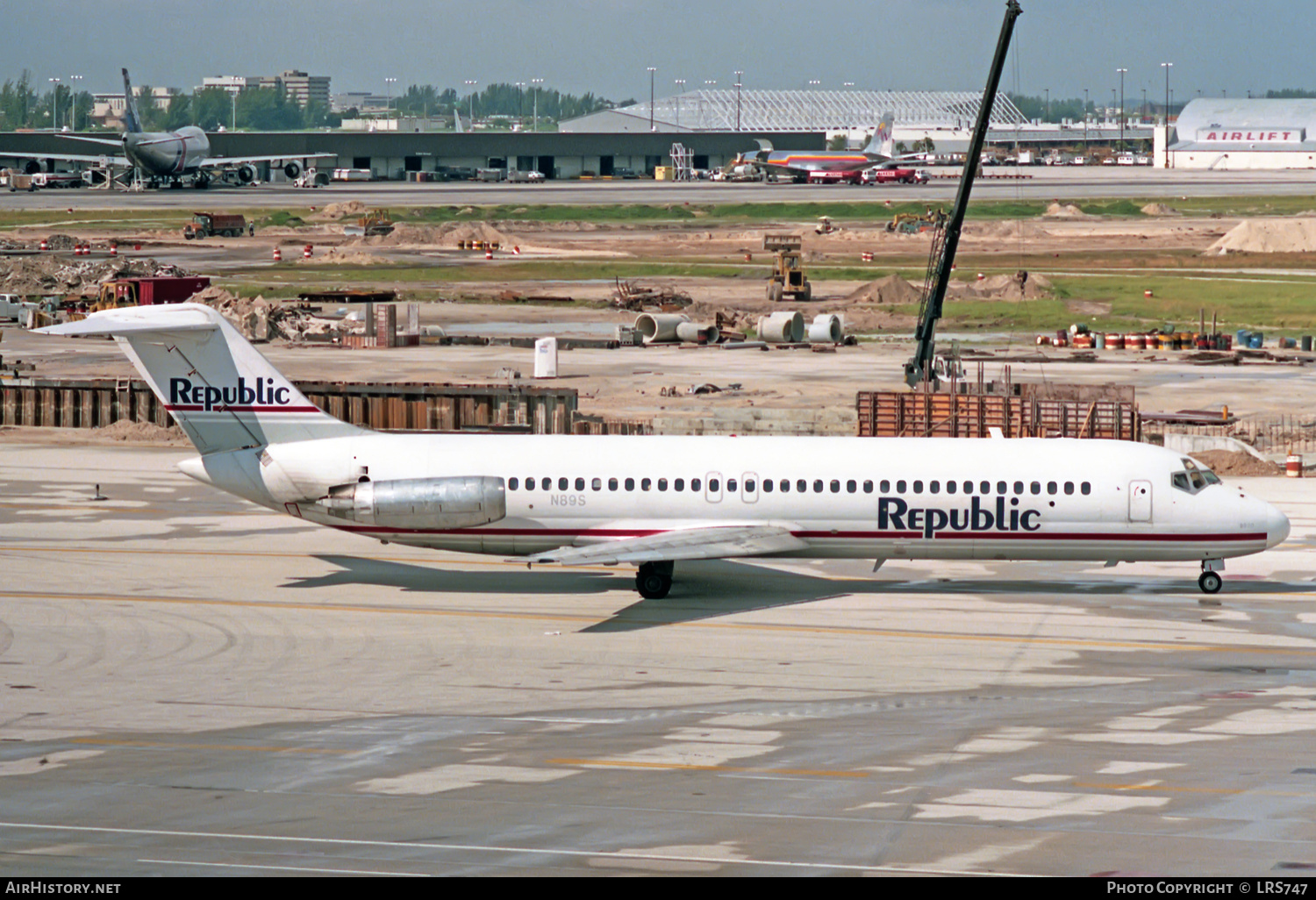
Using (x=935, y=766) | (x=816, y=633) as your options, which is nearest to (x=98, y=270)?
(x=816, y=633)

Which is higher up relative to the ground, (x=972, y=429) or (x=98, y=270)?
(x=98, y=270)

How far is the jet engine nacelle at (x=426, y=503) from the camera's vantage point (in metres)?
34.3

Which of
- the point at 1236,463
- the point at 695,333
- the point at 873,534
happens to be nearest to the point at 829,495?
the point at 873,534

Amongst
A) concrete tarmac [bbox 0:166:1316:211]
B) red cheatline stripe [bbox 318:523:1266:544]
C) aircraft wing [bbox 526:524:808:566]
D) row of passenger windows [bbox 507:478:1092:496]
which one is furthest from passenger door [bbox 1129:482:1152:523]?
concrete tarmac [bbox 0:166:1316:211]

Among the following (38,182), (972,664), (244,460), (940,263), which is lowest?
(972,664)

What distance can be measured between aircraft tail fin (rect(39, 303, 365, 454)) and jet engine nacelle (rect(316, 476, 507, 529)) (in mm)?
2119

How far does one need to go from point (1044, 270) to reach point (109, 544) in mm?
81294

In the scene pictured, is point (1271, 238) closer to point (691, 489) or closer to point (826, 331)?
point (826, 331)

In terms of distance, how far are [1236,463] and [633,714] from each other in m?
31.0

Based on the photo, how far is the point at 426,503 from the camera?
34344 millimetres

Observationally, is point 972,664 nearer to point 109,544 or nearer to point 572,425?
point 109,544

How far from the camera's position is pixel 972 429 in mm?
52438

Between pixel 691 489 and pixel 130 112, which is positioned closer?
pixel 691 489
